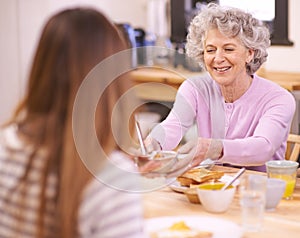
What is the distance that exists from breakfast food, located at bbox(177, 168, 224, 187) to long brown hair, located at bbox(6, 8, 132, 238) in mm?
836

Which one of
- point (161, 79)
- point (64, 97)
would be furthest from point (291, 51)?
point (64, 97)

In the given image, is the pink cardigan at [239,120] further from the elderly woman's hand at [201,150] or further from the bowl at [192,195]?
the bowl at [192,195]

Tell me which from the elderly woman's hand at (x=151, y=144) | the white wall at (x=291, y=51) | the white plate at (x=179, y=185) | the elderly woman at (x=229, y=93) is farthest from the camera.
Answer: the white wall at (x=291, y=51)

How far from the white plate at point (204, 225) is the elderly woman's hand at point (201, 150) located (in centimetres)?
53

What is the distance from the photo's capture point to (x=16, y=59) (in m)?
5.24

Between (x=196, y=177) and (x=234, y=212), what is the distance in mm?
236

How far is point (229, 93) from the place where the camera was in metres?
2.65

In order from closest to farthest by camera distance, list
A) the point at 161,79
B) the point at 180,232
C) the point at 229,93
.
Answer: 1. the point at 180,232
2. the point at 229,93
3. the point at 161,79

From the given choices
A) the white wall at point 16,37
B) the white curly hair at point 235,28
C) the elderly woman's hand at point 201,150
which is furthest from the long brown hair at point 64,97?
the white wall at point 16,37

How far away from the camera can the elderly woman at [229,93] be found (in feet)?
8.23

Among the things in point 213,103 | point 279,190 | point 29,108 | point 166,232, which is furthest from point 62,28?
point 213,103

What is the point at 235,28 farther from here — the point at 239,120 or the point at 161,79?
the point at 161,79

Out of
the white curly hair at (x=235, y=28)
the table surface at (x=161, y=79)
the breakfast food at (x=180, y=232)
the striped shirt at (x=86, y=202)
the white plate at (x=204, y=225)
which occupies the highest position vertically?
the white curly hair at (x=235, y=28)

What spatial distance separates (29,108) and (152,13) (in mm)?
4333
